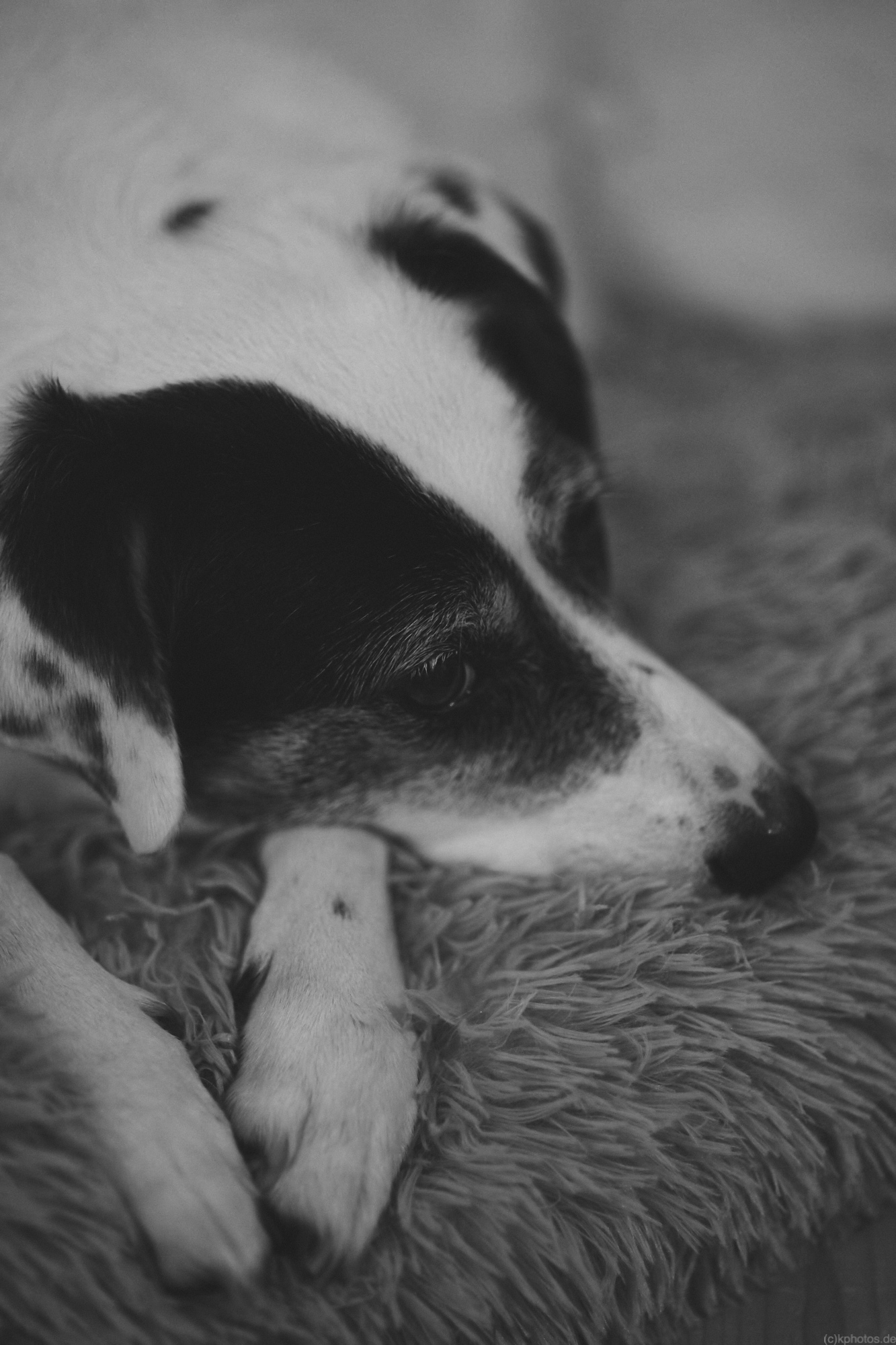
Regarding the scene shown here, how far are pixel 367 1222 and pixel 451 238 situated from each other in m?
1.16

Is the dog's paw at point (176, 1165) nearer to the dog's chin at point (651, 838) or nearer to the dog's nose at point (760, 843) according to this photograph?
the dog's chin at point (651, 838)

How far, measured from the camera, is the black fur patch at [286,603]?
3.30 ft

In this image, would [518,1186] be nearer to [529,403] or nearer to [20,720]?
[20,720]

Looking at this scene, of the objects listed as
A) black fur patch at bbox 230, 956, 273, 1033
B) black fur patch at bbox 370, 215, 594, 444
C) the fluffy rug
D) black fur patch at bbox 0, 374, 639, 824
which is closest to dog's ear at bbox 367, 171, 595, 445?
black fur patch at bbox 370, 215, 594, 444

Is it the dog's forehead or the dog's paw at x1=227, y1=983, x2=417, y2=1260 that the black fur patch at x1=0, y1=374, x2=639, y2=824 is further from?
the dog's paw at x1=227, y1=983, x2=417, y2=1260

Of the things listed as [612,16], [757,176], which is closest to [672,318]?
[757,176]

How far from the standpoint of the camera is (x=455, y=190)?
1.53 m

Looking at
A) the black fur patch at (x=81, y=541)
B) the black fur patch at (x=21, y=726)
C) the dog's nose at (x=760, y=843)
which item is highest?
the dog's nose at (x=760, y=843)

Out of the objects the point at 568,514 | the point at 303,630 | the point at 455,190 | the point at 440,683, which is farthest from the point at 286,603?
the point at 455,190

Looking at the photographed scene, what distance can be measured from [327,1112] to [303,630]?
48 cm

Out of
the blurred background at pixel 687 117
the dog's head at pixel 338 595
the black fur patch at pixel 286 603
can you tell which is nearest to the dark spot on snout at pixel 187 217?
the dog's head at pixel 338 595

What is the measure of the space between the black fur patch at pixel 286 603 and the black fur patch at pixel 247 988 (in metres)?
0.22

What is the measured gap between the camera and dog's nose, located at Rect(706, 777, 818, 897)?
112cm

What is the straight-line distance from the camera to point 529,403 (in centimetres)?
128
